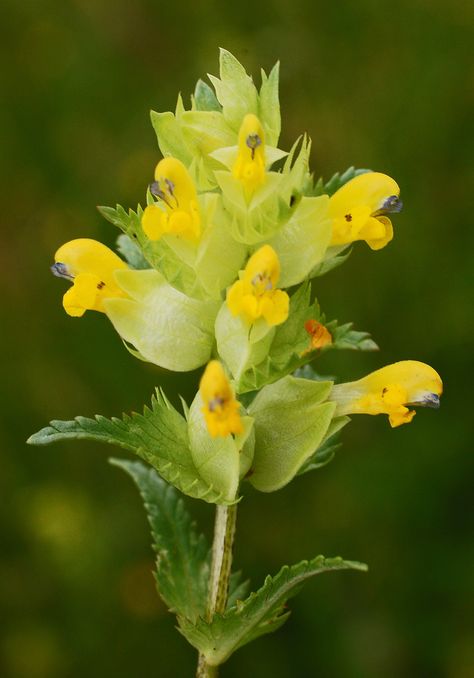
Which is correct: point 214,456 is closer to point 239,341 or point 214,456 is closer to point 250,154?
point 239,341

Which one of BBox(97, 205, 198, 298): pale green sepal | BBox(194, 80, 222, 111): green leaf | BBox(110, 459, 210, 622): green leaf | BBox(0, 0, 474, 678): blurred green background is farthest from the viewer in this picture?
BBox(0, 0, 474, 678): blurred green background

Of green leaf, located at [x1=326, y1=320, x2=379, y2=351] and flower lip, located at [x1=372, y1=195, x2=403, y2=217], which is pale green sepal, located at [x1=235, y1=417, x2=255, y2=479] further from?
flower lip, located at [x1=372, y1=195, x2=403, y2=217]

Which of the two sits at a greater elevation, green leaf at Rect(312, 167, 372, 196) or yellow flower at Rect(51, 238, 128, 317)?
green leaf at Rect(312, 167, 372, 196)

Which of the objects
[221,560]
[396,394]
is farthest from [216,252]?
[221,560]

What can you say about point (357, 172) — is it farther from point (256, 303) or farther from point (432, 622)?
point (432, 622)

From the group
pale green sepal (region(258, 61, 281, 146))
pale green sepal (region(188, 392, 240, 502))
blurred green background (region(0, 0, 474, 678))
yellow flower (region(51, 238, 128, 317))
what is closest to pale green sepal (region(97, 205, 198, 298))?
yellow flower (region(51, 238, 128, 317))

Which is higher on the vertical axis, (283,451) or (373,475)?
(283,451)

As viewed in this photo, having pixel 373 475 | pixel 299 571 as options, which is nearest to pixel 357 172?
pixel 299 571
